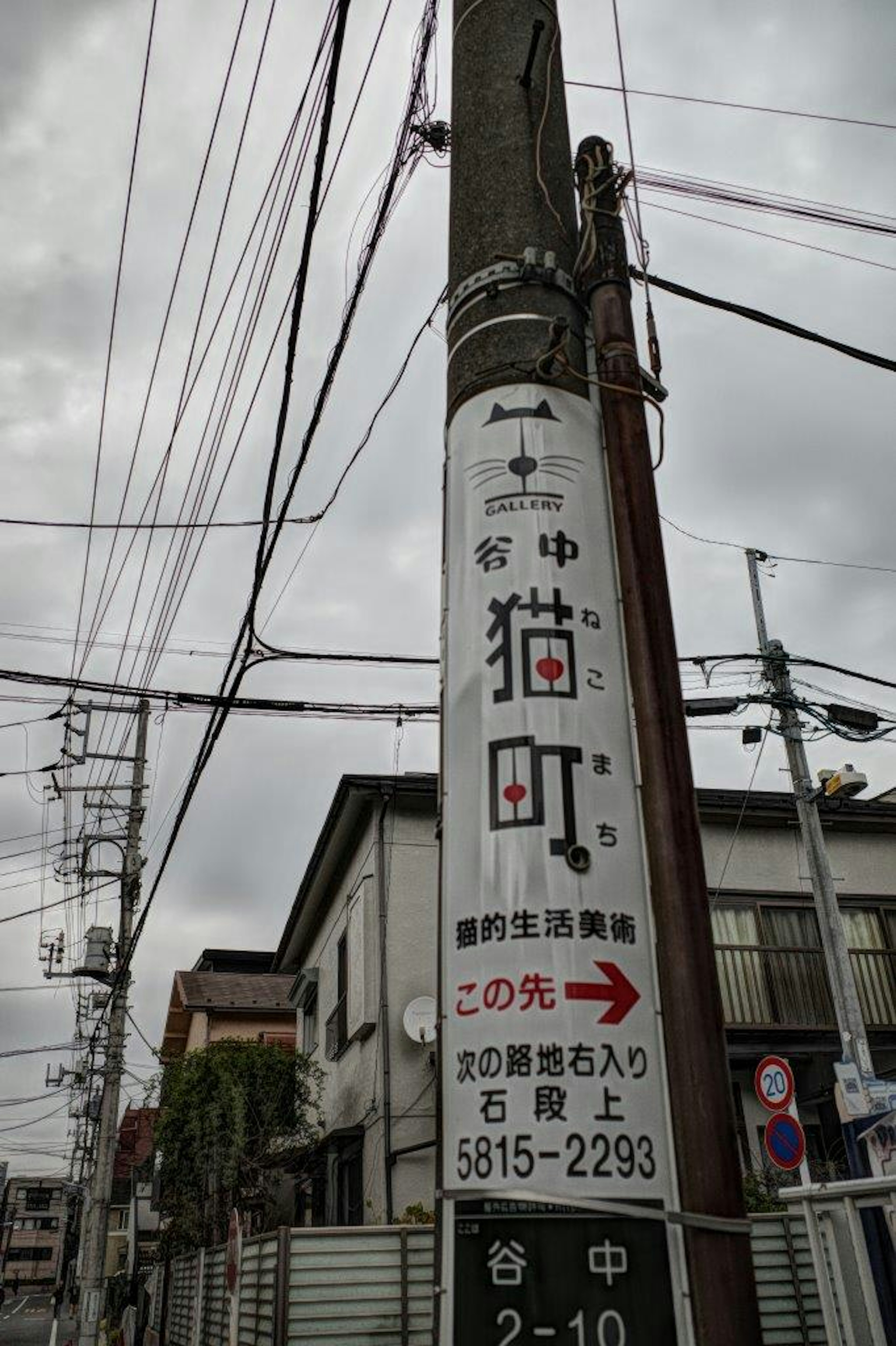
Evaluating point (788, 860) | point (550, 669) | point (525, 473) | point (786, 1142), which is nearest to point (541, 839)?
point (550, 669)

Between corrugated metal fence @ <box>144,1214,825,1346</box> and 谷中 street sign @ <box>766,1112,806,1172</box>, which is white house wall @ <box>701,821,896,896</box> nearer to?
谷中 street sign @ <box>766,1112,806,1172</box>

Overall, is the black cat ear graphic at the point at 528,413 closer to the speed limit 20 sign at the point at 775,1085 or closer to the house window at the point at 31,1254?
the speed limit 20 sign at the point at 775,1085

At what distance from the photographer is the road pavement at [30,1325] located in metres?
Result: 44.9

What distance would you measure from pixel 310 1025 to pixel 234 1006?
9050 millimetres

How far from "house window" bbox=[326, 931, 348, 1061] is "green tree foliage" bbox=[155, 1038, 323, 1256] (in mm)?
829

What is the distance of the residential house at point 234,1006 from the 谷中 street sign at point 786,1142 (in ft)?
68.7

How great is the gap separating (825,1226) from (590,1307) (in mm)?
4357

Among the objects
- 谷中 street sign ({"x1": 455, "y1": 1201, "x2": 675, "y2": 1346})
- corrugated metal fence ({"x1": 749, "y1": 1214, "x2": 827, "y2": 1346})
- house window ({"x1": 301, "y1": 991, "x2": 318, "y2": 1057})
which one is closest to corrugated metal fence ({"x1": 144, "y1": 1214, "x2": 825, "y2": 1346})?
corrugated metal fence ({"x1": 749, "y1": 1214, "x2": 827, "y2": 1346})

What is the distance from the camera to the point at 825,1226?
642 cm

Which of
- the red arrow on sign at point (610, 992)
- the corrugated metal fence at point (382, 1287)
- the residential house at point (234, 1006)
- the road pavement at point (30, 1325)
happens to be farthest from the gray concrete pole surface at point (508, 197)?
the road pavement at point (30, 1325)

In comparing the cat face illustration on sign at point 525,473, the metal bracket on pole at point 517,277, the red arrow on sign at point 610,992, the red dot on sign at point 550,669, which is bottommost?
the red arrow on sign at point 610,992

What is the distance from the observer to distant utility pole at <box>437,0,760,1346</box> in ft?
9.49

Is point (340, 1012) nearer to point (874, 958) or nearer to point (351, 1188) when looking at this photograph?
point (351, 1188)

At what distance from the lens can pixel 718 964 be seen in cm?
1375
